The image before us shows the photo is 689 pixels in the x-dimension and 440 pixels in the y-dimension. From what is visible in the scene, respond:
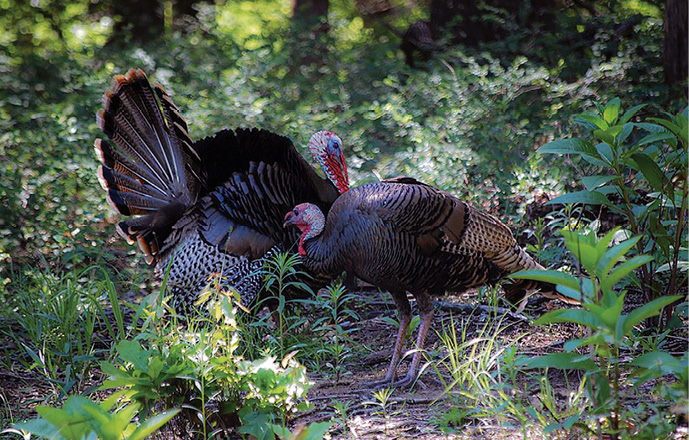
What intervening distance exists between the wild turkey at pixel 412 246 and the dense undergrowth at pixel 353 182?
25 centimetres

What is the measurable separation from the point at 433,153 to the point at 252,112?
175cm

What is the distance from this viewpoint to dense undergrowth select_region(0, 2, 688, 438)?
2.57 meters

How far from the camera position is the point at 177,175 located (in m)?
4.63

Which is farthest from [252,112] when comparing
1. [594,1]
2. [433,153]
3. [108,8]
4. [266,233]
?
[108,8]

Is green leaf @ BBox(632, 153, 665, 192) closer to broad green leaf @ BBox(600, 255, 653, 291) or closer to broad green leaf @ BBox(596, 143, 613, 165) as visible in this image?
broad green leaf @ BBox(596, 143, 613, 165)

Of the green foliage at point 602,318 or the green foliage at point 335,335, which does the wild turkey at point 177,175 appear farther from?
the green foliage at point 602,318

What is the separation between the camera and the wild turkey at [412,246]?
11.7 feet

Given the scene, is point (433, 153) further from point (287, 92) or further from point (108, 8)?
point (108, 8)

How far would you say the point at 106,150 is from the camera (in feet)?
15.3

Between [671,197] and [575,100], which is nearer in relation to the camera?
[671,197]

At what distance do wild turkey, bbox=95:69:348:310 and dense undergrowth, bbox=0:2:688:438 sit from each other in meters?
0.43

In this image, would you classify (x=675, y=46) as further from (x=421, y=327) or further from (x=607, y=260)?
Result: (x=607, y=260)

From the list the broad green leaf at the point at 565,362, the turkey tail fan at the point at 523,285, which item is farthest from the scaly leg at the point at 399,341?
the broad green leaf at the point at 565,362

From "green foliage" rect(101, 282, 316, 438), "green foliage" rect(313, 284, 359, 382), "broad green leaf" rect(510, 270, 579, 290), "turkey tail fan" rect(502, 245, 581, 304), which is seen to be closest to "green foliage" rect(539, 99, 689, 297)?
"turkey tail fan" rect(502, 245, 581, 304)
